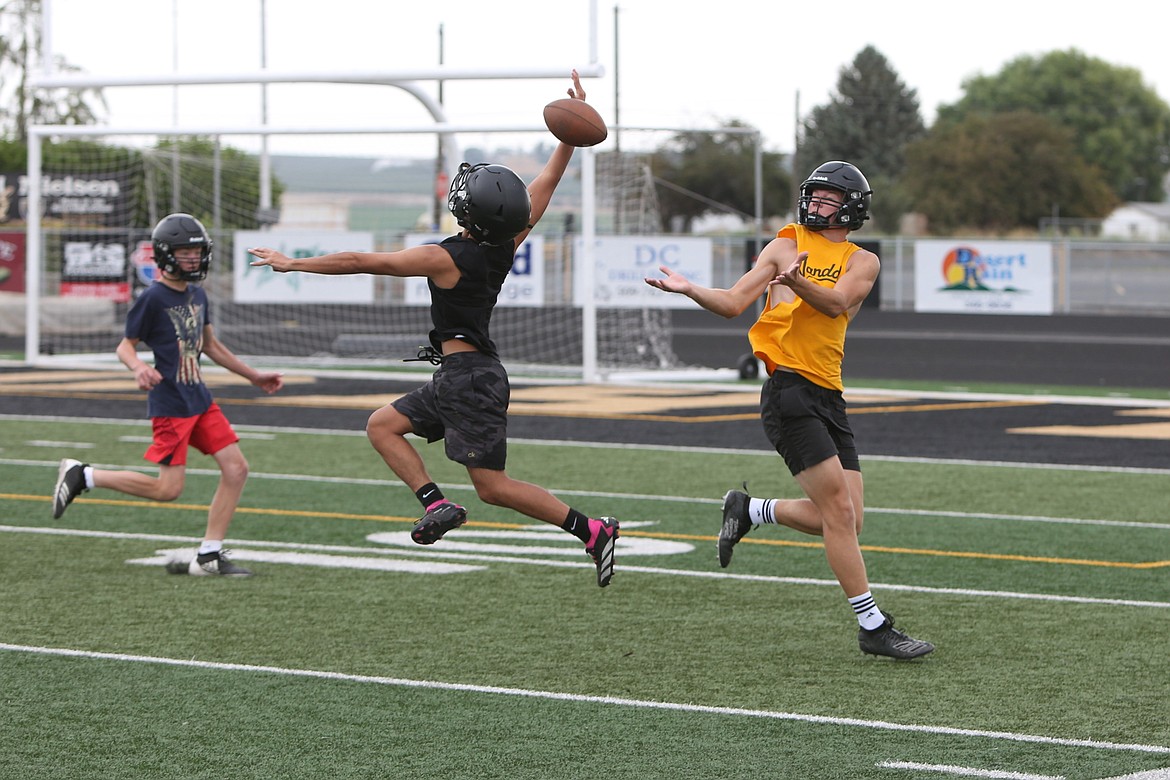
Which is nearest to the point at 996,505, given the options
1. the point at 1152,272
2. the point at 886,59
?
the point at 1152,272

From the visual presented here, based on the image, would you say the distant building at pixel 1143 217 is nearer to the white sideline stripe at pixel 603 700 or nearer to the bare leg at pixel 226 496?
the bare leg at pixel 226 496

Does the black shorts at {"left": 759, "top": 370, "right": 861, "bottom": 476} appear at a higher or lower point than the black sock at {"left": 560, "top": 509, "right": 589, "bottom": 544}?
higher

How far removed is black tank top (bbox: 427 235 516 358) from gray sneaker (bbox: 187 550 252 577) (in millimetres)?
2651

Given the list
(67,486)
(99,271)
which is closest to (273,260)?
(67,486)

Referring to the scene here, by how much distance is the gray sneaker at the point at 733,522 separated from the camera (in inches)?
331

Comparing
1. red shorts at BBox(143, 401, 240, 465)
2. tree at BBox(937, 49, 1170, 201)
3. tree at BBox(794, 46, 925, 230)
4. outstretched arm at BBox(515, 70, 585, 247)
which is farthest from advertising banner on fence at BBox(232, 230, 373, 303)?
tree at BBox(937, 49, 1170, 201)

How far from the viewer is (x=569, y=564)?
1027 centimetres

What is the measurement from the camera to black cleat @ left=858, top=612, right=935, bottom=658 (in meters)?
7.49

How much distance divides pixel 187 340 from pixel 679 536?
330 cm

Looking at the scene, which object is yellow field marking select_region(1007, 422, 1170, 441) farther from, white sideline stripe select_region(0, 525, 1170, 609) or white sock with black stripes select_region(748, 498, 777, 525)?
white sock with black stripes select_region(748, 498, 777, 525)

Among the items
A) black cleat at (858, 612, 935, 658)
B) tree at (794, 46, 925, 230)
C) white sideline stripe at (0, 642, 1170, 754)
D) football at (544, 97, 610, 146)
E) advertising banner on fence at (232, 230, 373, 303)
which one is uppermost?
tree at (794, 46, 925, 230)

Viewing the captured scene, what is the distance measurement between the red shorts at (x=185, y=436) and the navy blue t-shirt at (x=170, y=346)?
0.05 meters

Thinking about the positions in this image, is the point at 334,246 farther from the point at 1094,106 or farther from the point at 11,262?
the point at 1094,106

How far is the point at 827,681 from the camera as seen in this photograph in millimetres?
7172
